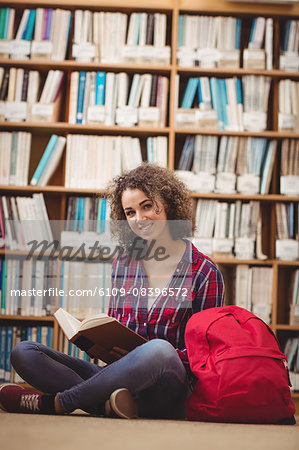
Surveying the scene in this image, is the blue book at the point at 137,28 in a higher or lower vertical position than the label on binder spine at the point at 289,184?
higher

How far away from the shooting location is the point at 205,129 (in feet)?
8.79

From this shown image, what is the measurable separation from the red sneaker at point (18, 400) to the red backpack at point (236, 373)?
0.42m

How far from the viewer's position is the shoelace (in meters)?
1.39

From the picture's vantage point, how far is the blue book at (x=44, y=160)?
2.64 meters

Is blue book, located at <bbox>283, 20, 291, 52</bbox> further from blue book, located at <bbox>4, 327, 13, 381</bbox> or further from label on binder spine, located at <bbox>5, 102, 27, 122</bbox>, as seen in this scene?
blue book, located at <bbox>4, 327, 13, 381</bbox>

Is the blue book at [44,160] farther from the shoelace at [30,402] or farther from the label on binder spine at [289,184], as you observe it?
the shoelace at [30,402]

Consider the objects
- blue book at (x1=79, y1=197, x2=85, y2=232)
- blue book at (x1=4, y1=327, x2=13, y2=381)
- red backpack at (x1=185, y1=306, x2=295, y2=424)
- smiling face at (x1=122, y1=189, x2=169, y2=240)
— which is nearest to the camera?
red backpack at (x1=185, y1=306, x2=295, y2=424)

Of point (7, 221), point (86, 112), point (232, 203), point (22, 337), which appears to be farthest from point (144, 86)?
point (22, 337)

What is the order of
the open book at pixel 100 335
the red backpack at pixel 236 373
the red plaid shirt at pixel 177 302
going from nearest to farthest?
the red backpack at pixel 236 373
the open book at pixel 100 335
the red plaid shirt at pixel 177 302

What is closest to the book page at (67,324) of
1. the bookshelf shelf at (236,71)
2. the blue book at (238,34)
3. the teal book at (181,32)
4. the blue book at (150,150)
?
the blue book at (150,150)

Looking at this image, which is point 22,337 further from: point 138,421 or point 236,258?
point 138,421

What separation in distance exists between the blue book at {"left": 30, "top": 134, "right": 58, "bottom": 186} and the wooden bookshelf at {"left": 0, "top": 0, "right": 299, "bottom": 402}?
0.05 metres

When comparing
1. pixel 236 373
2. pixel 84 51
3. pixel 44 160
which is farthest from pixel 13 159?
pixel 236 373

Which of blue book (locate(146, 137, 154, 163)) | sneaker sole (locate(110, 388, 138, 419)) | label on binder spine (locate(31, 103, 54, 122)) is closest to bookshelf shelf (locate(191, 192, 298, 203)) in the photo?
blue book (locate(146, 137, 154, 163))
